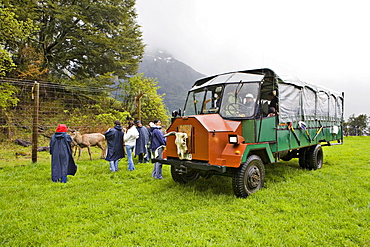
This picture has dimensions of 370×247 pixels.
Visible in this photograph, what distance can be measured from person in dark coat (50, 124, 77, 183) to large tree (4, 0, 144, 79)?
472 inches

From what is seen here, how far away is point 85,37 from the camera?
16.6 metres

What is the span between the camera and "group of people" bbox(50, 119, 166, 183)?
636cm

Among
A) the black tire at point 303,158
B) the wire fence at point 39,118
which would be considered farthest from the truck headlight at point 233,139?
the wire fence at point 39,118

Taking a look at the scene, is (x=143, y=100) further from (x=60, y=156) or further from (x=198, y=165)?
(x=198, y=165)

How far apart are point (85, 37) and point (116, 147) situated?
12.3 meters

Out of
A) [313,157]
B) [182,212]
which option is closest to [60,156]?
[182,212]

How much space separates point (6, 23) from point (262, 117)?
922cm

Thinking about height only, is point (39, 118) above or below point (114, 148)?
above

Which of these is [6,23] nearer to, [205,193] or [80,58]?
[205,193]

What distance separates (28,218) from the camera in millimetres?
4109

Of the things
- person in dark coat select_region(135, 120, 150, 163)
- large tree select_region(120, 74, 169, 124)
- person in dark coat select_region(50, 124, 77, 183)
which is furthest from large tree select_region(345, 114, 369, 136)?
person in dark coat select_region(50, 124, 77, 183)

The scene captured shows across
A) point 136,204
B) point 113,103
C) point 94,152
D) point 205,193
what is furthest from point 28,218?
point 113,103

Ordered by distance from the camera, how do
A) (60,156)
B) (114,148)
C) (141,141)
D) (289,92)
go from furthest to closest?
(141,141) < (114,148) < (289,92) < (60,156)

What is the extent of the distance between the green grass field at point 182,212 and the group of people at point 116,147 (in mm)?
400
